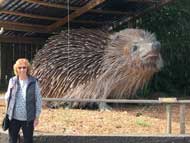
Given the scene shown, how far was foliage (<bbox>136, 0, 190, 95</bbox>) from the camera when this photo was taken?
1606cm

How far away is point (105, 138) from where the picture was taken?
368 inches

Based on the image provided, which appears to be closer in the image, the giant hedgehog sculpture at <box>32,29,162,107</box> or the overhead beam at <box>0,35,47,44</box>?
the giant hedgehog sculpture at <box>32,29,162,107</box>

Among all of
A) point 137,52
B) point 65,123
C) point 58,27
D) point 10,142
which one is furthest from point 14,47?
point 10,142

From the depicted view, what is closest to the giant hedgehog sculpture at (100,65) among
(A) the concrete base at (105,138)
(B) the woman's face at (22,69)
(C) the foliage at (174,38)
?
(C) the foliage at (174,38)

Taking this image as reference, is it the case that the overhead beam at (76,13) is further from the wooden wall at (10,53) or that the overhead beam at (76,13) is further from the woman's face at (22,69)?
the woman's face at (22,69)

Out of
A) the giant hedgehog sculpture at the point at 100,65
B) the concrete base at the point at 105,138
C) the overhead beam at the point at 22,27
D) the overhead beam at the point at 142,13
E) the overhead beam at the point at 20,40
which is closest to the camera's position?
the concrete base at the point at 105,138

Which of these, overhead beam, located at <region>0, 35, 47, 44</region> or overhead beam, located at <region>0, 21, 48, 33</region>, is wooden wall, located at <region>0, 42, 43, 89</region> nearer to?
overhead beam, located at <region>0, 35, 47, 44</region>

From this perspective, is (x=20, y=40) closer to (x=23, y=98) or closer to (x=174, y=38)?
(x=174, y=38)

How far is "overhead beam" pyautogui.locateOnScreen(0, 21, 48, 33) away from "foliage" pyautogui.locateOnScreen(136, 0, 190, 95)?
102 inches

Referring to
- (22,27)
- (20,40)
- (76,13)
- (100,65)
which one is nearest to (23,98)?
(100,65)

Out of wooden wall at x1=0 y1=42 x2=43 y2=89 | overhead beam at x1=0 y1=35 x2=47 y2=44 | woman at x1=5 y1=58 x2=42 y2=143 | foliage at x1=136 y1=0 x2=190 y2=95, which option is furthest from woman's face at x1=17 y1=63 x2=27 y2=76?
wooden wall at x1=0 y1=42 x2=43 y2=89

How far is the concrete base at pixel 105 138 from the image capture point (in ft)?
30.3

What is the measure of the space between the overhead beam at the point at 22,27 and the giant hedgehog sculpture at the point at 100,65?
6.57ft

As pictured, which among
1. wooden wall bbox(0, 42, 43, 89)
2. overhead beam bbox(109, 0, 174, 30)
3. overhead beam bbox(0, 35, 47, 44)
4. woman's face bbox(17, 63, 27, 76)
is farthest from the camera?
wooden wall bbox(0, 42, 43, 89)
